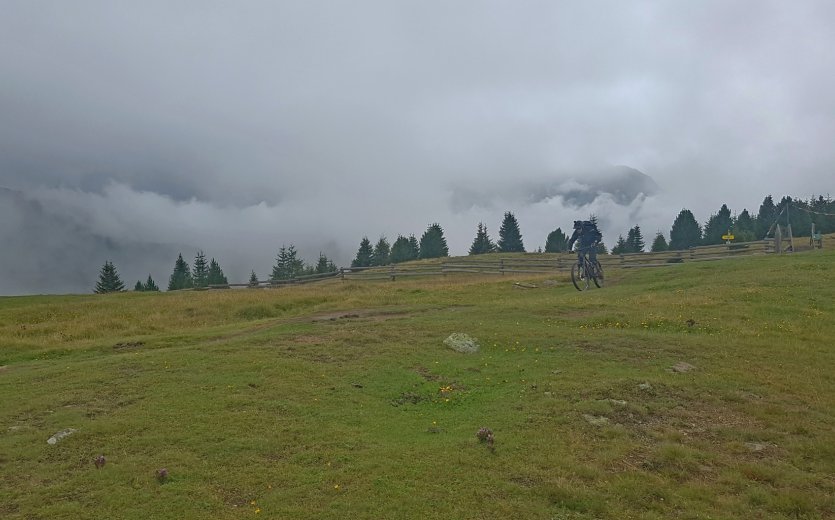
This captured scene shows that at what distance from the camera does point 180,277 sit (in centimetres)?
12575

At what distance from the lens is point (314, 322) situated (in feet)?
78.4

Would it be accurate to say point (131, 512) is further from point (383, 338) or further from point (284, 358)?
point (383, 338)

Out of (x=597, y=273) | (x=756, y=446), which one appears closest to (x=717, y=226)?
(x=597, y=273)

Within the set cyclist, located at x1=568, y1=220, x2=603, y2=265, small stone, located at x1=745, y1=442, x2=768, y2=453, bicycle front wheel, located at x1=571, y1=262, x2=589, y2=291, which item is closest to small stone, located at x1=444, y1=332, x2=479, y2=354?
small stone, located at x1=745, y1=442, x2=768, y2=453

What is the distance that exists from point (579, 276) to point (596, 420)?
72.6 feet

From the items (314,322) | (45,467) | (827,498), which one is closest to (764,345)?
(827,498)

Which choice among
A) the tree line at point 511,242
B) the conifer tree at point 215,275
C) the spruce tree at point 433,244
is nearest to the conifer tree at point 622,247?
the tree line at point 511,242

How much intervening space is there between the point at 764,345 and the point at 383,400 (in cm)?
1246

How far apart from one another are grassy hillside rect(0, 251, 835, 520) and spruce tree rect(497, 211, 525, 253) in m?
124

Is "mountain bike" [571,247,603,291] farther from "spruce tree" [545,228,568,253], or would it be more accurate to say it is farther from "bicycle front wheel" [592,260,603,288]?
"spruce tree" [545,228,568,253]

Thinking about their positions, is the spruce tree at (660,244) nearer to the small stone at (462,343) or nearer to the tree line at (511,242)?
the tree line at (511,242)

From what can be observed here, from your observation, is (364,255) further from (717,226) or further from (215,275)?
(717,226)

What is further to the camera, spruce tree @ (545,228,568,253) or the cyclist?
spruce tree @ (545,228,568,253)

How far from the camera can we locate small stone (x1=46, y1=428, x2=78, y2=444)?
10416 mm
